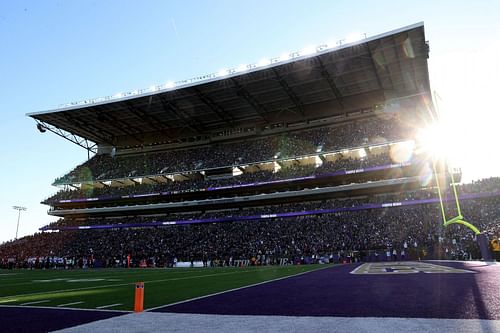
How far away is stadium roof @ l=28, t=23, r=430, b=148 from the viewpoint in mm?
35594

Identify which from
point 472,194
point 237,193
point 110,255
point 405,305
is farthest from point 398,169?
point 405,305

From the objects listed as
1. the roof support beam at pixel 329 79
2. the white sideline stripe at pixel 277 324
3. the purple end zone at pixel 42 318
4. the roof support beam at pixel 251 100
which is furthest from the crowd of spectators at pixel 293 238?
the purple end zone at pixel 42 318

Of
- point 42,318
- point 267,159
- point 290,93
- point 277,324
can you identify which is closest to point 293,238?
point 267,159

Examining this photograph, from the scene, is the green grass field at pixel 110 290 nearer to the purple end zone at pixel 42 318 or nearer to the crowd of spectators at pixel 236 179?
the purple end zone at pixel 42 318

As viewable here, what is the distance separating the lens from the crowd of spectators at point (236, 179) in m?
42.0

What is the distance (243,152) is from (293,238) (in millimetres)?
→ 17175

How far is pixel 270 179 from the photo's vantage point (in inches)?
1779

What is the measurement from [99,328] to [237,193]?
4398 cm

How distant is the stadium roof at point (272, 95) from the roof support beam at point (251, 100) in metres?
0.15

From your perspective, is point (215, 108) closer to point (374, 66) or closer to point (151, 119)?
point (151, 119)

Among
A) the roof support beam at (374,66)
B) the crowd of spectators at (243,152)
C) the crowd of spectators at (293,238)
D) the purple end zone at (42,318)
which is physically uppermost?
the roof support beam at (374,66)

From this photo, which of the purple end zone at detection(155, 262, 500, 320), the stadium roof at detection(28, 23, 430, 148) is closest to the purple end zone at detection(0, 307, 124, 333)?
the purple end zone at detection(155, 262, 500, 320)

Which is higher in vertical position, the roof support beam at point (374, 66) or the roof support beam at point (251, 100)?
the roof support beam at point (374, 66)

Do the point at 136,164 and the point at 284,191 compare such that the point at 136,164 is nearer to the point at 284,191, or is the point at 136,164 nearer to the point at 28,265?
the point at 28,265
